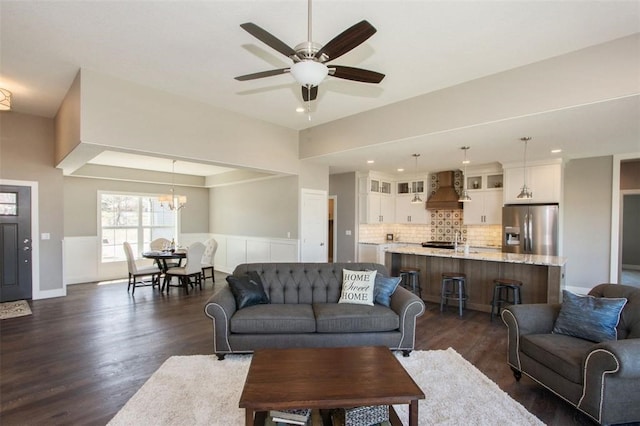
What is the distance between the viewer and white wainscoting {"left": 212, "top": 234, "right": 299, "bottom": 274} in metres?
6.85

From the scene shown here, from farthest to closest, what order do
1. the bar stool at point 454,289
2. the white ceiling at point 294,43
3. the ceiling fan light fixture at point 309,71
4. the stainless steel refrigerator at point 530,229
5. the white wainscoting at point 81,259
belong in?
the white wainscoting at point 81,259
the stainless steel refrigerator at point 530,229
the bar stool at point 454,289
the white ceiling at point 294,43
the ceiling fan light fixture at point 309,71

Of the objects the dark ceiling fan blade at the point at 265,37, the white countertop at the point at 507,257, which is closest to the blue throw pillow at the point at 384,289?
the white countertop at the point at 507,257

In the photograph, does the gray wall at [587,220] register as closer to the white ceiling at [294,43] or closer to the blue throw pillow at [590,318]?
the white ceiling at [294,43]

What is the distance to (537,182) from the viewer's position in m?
6.37

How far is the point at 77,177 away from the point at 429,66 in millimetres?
8260

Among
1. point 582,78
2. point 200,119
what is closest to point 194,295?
point 200,119

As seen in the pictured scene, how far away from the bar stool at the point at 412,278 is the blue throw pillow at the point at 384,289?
6.17 ft

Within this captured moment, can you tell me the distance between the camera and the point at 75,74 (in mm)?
3990

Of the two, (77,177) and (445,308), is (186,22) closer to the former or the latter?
(445,308)

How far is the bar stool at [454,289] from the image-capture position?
16.1 ft

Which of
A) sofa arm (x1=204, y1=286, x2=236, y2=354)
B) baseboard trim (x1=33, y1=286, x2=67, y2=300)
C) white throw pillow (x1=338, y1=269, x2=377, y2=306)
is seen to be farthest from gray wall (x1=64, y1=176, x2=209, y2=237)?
white throw pillow (x1=338, y1=269, x2=377, y2=306)

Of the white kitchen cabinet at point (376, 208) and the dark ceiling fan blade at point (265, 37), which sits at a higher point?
the dark ceiling fan blade at point (265, 37)

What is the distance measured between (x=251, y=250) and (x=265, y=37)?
634cm

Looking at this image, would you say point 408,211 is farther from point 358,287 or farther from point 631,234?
point 631,234
